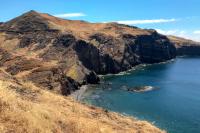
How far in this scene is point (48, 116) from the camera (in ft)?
113

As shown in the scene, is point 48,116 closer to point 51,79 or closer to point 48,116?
point 48,116

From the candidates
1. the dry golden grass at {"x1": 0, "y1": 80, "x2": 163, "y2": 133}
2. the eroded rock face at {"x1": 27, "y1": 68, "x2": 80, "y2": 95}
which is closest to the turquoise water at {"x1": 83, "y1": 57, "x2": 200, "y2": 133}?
the eroded rock face at {"x1": 27, "y1": 68, "x2": 80, "y2": 95}

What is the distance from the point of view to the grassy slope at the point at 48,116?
30.5m

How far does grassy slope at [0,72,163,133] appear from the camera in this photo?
30.5 m

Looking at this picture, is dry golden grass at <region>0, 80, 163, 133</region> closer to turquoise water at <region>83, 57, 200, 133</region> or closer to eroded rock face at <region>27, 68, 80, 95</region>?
turquoise water at <region>83, 57, 200, 133</region>

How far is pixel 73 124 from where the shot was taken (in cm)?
3609

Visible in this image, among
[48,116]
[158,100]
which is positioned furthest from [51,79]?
[48,116]

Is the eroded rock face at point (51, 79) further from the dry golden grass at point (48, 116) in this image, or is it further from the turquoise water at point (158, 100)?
the dry golden grass at point (48, 116)

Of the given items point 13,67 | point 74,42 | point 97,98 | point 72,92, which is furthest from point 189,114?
point 74,42

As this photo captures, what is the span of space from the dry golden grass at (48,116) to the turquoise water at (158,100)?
40.6 m

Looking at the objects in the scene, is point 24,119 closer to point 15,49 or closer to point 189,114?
point 189,114

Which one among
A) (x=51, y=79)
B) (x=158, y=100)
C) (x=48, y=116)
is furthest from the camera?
(x=158, y=100)

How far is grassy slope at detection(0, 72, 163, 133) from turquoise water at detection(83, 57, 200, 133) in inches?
1600

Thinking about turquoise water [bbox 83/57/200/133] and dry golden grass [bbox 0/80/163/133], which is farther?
turquoise water [bbox 83/57/200/133]
